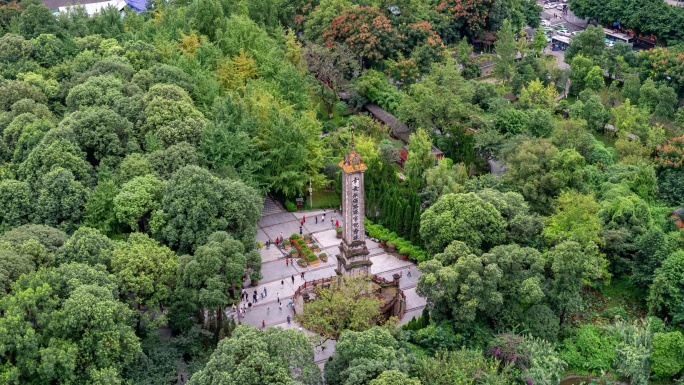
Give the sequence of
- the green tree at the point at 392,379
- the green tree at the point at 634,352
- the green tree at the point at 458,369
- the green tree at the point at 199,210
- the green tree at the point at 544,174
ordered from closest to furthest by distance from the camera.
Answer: the green tree at the point at 392,379, the green tree at the point at 458,369, the green tree at the point at 634,352, the green tree at the point at 199,210, the green tree at the point at 544,174

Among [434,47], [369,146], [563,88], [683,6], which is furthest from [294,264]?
[683,6]

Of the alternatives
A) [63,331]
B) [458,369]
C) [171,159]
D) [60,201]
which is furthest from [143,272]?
[458,369]

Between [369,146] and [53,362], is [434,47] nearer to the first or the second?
[369,146]

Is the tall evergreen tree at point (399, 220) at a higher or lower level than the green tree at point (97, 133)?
lower

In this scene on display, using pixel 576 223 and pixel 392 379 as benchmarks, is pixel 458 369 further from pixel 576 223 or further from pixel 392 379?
pixel 576 223

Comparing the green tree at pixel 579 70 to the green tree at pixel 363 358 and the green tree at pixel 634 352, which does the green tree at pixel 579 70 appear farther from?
the green tree at pixel 363 358

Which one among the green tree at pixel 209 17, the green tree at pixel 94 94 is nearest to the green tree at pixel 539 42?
the green tree at pixel 209 17

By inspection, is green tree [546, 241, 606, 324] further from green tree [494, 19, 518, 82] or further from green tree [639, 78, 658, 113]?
green tree [494, 19, 518, 82]
